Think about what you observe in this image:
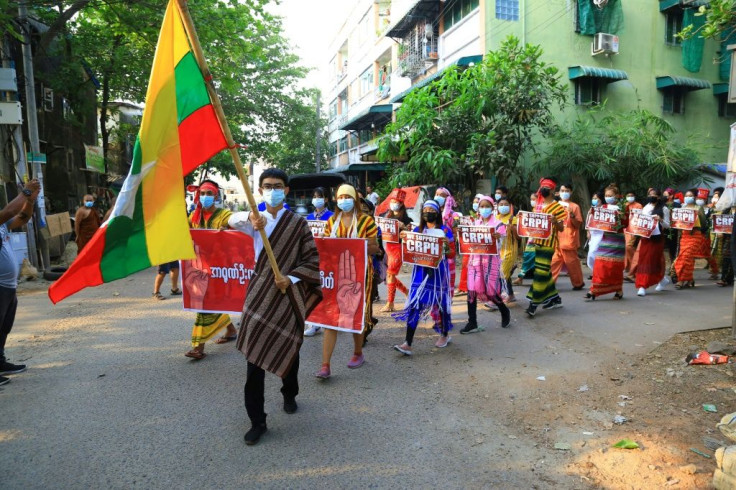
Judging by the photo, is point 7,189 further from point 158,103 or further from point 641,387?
point 641,387

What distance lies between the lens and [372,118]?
86.8ft

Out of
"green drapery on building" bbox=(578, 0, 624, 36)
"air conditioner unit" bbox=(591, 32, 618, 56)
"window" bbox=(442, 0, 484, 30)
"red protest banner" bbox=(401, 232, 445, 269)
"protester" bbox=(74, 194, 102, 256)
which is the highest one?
"window" bbox=(442, 0, 484, 30)

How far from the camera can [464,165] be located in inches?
517

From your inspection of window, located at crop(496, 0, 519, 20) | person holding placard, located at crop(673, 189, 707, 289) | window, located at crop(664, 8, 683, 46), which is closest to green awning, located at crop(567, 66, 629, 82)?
window, located at crop(496, 0, 519, 20)

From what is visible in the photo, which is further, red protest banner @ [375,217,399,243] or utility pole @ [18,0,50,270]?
utility pole @ [18,0,50,270]

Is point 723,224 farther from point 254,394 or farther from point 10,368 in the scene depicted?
point 10,368

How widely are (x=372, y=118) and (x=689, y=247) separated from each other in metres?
19.2

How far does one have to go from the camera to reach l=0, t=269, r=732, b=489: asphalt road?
318cm

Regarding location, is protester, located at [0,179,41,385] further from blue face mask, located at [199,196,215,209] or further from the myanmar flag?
the myanmar flag

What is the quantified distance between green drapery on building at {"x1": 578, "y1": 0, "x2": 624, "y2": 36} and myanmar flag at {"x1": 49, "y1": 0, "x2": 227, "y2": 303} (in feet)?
53.3

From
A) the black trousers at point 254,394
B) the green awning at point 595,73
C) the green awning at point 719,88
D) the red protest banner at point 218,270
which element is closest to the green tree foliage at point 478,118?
the green awning at point 595,73

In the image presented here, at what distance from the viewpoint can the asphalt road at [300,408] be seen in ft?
10.4

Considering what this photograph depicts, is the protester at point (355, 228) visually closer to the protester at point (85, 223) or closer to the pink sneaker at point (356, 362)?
the pink sneaker at point (356, 362)

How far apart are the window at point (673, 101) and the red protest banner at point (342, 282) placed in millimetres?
17118
